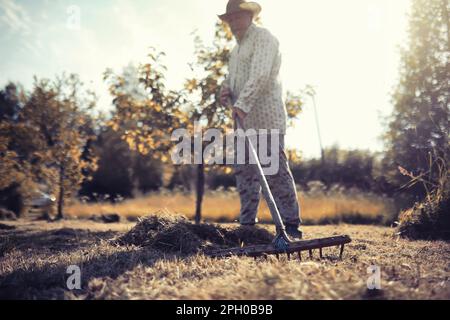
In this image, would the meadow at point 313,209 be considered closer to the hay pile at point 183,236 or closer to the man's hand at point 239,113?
the hay pile at point 183,236

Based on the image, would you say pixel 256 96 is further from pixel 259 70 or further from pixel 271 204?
pixel 271 204

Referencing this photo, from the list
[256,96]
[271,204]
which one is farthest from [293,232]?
[256,96]

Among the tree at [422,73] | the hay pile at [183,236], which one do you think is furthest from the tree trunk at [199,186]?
the tree at [422,73]

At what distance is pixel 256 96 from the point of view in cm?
387

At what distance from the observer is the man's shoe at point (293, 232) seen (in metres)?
3.88

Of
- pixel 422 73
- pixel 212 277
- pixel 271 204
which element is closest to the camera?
pixel 212 277

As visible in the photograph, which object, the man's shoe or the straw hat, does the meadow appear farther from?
the straw hat

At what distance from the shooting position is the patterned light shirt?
12.8 ft

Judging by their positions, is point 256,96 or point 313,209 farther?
point 313,209

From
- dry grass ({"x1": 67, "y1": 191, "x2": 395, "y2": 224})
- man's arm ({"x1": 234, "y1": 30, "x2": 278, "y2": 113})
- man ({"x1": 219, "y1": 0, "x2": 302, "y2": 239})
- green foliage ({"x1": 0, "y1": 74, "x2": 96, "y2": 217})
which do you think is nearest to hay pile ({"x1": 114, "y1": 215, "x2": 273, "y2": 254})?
man ({"x1": 219, "y1": 0, "x2": 302, "y2": 239})

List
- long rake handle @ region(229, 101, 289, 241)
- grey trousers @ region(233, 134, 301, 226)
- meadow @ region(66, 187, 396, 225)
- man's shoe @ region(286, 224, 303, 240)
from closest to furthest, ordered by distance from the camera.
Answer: long rake handle @ region(229, 101, 289, 241)
man's shoe @ region(286, 224, 303, 240)
grey trousers @ region(233, 134, 301, 226)
meadow @ region(66, 187, 396, 225)

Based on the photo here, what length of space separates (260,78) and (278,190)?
120cm
